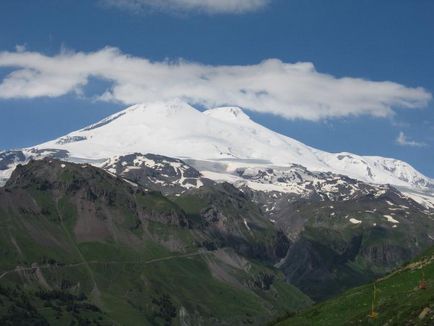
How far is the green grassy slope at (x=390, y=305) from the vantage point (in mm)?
60656

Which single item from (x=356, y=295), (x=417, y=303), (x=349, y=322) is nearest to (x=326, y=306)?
(x=356, y=295)

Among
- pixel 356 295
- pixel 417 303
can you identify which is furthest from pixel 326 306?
pixel 417 303

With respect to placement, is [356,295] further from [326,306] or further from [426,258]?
[426,258]

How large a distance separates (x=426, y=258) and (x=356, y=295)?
12692 millimetres

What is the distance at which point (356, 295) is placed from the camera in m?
78.8

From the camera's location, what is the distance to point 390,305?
66.8 meters

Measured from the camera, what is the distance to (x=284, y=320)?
8400 centimetres

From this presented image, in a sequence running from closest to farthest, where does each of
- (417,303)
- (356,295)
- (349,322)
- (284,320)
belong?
(417,303) → (349,322) → (356,295) → (284,320)

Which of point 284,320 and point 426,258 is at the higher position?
point 426,258

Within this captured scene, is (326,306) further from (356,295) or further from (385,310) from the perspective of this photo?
(385,310)

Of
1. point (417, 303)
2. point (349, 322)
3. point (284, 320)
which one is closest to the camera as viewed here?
point (417, 303)

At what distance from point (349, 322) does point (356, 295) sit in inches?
471

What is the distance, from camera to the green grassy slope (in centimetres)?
Answer: 6066

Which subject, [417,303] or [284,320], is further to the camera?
[284,320]
